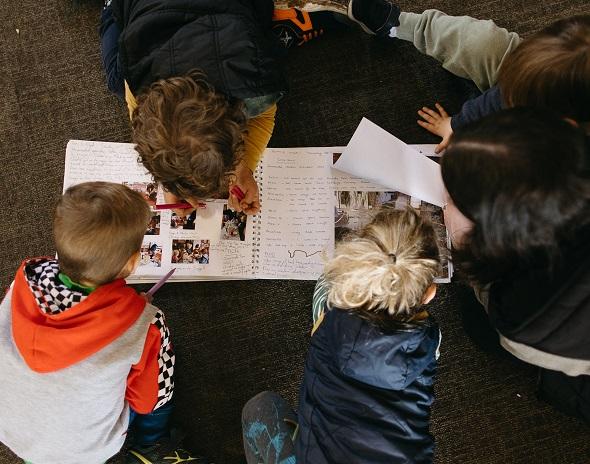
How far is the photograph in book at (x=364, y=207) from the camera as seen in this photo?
Result: 102 centimetres

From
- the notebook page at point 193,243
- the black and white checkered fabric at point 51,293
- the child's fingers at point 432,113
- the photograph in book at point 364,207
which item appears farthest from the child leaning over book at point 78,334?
the child's fingers at point 432,113

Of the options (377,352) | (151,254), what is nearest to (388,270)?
(377,352)

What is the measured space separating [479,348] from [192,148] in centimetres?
70

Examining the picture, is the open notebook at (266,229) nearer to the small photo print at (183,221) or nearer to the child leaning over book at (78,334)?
the small photo print at (183,221)

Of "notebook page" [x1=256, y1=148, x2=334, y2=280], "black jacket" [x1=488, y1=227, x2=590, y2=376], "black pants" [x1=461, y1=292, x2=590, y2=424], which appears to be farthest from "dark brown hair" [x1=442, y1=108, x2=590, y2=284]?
"notebook page" [x1=256, y1=148, x2=334, y2=280]

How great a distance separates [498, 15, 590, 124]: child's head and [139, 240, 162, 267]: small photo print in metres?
0.71

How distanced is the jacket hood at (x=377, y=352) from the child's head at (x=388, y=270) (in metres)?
0.02

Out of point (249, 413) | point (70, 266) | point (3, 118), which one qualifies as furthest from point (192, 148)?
point (3, 118)

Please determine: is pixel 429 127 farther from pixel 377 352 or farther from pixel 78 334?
pixel 78 334

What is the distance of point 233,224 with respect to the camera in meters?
1.04

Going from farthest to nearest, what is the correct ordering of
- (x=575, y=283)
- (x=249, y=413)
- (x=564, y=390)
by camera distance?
(x=249, y=413) < (x=564, y=390) < (x=575, y=283)

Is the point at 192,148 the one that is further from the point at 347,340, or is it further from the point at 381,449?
the point at 381,449

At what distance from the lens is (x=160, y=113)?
724 mm

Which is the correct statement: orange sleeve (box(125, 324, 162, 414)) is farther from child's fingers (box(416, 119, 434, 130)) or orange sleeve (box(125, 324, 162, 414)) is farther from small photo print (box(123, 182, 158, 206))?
child's fingers (box(416, 119, 434, 130))
